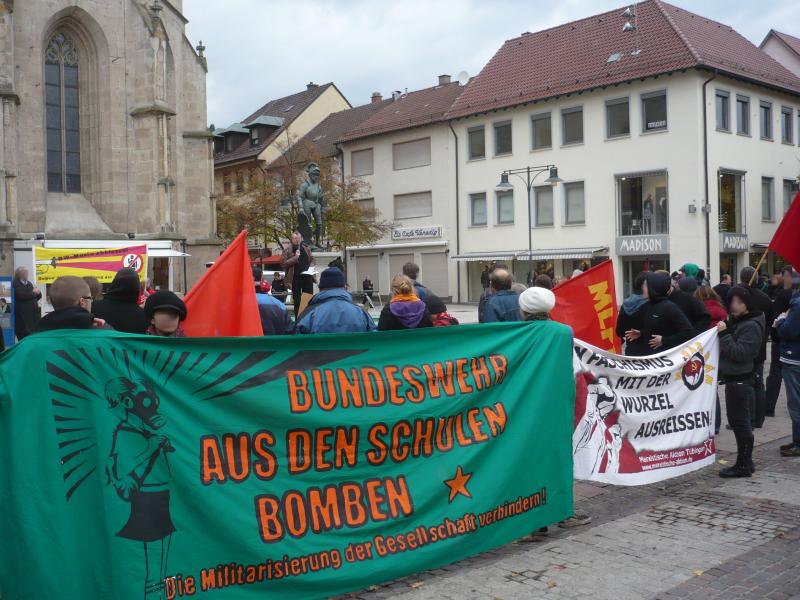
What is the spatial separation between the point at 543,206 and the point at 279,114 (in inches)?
1114

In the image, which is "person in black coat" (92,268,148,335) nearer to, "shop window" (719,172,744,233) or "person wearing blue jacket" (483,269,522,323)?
"person wearing blue jacket" (483,269,522,323)

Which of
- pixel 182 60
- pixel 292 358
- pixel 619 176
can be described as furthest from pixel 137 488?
pixel 619 176

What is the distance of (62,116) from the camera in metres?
29.3

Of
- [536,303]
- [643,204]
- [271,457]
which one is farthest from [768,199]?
[271,457]

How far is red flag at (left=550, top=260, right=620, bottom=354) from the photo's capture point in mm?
8844

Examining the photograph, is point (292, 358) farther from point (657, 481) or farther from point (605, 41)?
point (605, 41)

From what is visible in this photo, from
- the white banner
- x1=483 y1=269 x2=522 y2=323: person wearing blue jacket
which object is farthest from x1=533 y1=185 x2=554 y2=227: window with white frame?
the white banner

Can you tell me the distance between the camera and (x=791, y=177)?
1542 inches

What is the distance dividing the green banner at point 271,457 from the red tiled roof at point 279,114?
52.9m

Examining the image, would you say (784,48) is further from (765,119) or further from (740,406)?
(740,406)

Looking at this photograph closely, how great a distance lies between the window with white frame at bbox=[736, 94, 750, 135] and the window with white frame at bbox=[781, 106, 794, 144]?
10.7ft

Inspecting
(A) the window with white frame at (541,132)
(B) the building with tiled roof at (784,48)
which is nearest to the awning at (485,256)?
(A) the window with white frame at (541,132)

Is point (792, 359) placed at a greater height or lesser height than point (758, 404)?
greater

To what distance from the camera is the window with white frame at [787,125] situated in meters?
38.8
